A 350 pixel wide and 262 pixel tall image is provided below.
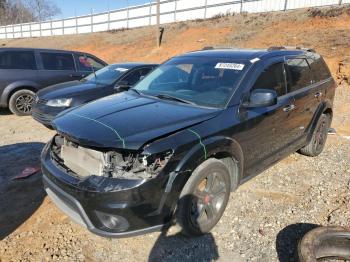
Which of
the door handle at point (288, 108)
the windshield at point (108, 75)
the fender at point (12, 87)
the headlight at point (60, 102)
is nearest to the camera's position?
the door handle at point (288, 108)

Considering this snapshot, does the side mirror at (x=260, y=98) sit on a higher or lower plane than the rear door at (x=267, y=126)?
higher

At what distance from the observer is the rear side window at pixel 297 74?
478 centimetres

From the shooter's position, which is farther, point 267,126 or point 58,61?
point 58,61

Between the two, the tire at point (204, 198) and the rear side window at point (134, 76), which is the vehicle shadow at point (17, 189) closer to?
the tire at point (204, 198)

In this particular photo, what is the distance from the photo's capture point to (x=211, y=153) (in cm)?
345

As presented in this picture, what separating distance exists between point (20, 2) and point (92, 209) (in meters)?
89.6

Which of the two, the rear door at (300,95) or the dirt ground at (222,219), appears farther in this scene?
the rear door at (300,95)

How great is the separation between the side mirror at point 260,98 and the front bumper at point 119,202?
1401 mm

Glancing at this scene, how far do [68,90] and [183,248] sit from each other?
16.0ft

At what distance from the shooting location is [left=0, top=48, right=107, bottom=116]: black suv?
8.75 m

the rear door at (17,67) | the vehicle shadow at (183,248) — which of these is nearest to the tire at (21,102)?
the rear door at (17,67)

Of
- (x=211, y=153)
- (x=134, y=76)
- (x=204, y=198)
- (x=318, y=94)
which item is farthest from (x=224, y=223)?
(x=134, y=76)

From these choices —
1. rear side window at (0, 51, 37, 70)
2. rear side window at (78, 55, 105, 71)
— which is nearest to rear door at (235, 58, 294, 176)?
rear side window at (78, 55, 105, 71)

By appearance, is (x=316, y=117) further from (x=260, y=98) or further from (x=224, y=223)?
(x=224, y=223)
